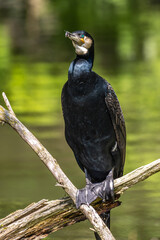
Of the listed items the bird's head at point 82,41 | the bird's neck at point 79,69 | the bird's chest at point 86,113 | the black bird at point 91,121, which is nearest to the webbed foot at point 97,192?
the black bird at point 91,121

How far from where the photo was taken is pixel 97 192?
502cm

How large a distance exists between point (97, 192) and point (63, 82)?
713cm

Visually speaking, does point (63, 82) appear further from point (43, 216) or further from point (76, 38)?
point (43, 216)

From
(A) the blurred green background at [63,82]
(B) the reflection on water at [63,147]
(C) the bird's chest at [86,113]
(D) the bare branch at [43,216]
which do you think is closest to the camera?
(D) the bare branch at [43,216]

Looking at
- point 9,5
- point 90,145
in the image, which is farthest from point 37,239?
point 9,5

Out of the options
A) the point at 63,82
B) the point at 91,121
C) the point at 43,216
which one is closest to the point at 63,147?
the point at 91,121

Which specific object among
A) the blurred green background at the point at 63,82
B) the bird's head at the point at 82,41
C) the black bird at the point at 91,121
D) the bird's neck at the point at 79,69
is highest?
the bird's head at the point at 82,41

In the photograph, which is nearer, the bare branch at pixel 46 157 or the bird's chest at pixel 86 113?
the bare branch at pixel 46 157

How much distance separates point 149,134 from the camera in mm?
8789

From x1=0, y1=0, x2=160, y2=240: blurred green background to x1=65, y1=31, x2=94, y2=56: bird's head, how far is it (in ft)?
5.27

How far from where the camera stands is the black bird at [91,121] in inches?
190

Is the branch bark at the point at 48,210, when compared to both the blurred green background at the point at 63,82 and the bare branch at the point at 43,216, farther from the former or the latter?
the blurred green background at the point at 63,82

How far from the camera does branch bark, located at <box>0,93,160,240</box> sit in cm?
462

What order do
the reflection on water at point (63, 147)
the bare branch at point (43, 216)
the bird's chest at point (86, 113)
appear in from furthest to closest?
the reflection on water at point (63, 147), the bird's chest at point (86, 113), the bare branch at point (43, 216)
